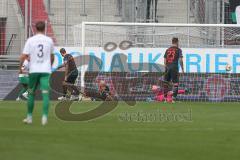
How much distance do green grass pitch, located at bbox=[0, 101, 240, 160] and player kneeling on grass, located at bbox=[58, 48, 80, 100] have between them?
8847mm

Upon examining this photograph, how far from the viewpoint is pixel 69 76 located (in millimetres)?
26109

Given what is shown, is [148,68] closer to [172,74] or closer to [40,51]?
[172,74]

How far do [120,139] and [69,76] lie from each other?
577 inches

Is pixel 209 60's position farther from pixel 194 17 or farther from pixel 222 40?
pixel 194 17

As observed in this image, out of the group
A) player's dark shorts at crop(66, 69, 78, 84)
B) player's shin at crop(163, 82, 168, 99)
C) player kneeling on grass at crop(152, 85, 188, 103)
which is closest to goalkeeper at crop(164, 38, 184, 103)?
player kneeling on grass at crop(152, 85, 188, 103)

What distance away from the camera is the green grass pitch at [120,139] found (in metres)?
9.59

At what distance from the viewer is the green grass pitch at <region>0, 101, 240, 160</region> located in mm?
9586

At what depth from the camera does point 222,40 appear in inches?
1125

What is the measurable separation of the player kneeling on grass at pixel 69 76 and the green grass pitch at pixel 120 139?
885 cm

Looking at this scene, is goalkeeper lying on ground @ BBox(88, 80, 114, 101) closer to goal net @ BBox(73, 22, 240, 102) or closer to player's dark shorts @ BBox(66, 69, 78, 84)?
goal net @ BBox(73, 22, 240, 102)

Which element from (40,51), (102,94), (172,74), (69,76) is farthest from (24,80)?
(40,51)

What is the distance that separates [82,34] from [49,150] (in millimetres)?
17426

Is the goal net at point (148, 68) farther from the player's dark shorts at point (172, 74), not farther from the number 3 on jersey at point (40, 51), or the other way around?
the number 3 on jersey at point (40, 51)

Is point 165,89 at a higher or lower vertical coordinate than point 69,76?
lower
